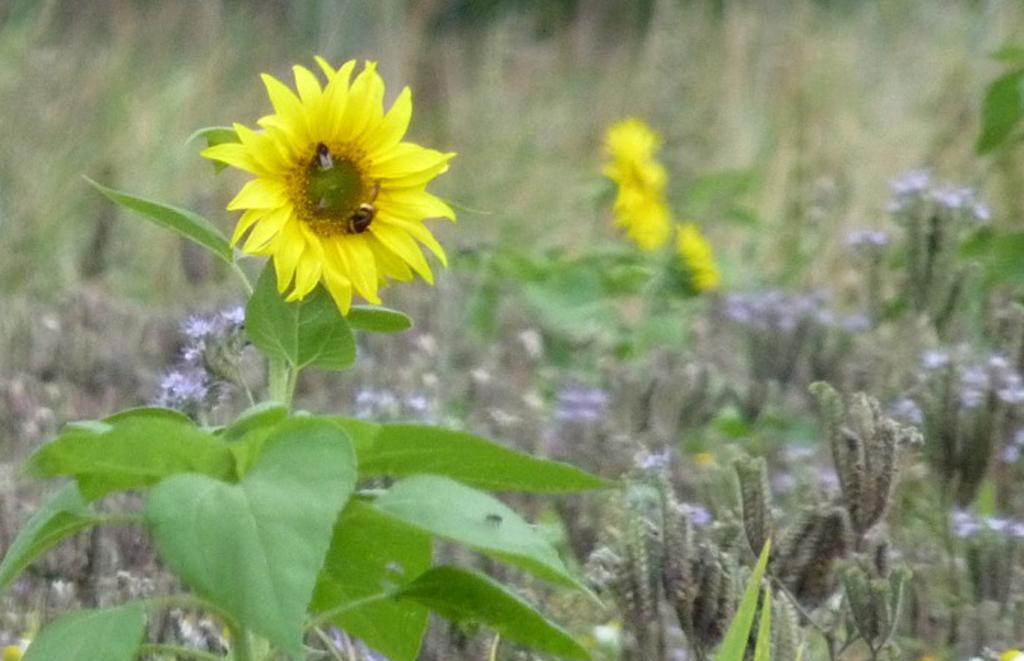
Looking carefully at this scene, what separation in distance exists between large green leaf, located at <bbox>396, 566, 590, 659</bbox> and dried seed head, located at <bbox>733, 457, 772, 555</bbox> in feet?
1.22

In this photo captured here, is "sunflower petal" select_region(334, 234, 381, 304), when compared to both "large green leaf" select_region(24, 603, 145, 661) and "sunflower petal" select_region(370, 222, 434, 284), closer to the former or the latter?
"sunflower petal" select_region(370, 222, 434, 284)

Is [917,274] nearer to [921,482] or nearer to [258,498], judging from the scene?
[921,482]

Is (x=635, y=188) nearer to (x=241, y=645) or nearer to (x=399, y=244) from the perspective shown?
(x=399, y=244)

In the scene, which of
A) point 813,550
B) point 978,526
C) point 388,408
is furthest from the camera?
point 388,408

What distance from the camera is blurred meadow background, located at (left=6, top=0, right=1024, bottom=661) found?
2672mm

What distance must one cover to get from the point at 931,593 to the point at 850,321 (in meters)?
1.55

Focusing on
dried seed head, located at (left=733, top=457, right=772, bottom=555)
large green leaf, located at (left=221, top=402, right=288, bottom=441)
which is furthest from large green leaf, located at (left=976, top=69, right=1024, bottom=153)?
large green leaf, located at (left=221, top=402, right=288, bottom=441)

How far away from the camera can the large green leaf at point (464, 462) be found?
159 centimetres

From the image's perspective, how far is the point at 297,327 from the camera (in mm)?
1768

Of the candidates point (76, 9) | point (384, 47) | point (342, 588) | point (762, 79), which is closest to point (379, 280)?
point (342, 588)

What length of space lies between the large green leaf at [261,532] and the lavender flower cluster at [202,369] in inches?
16.3

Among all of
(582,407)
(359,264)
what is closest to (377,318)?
(359,264)

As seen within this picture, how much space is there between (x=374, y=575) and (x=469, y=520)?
201 millimetres

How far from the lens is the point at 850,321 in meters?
4.10
